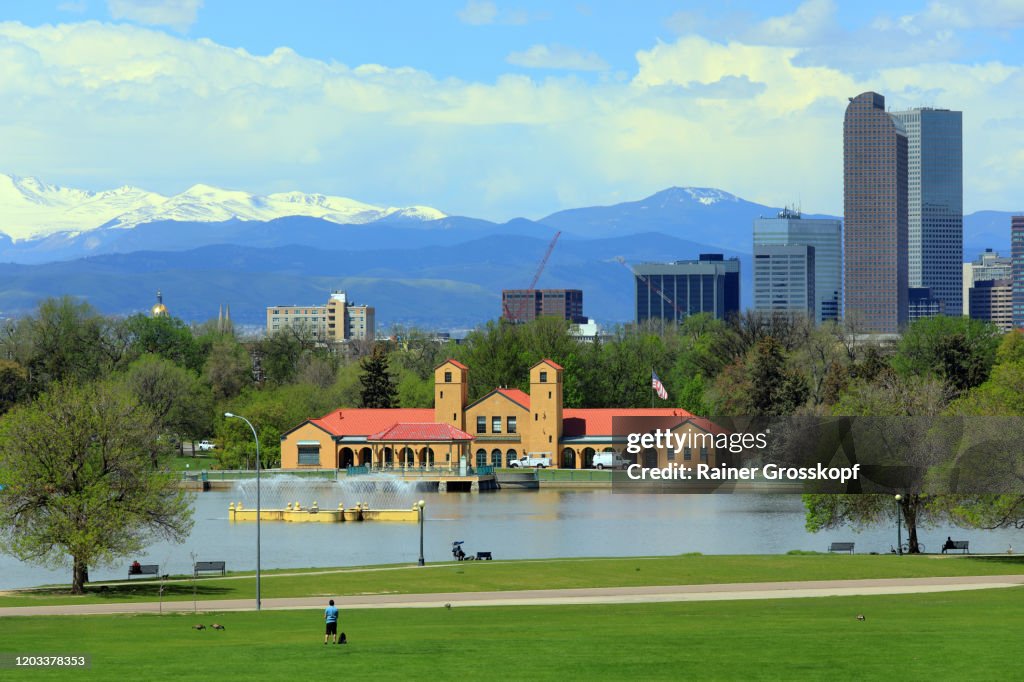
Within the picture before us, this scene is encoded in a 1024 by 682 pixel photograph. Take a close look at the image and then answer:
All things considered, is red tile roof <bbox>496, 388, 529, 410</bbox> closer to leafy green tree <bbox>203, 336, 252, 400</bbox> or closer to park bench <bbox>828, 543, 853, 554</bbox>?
leafy green tree <bbox>203, 336, 252, 400</bbox>

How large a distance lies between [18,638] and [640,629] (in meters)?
16.0

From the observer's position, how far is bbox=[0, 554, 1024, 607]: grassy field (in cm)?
5572

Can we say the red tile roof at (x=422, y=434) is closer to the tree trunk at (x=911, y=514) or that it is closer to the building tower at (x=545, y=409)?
the building tower at (x=545, y=409)

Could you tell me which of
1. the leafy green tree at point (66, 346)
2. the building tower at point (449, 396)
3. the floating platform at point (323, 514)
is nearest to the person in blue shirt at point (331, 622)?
the floating platform at point (323, 514)

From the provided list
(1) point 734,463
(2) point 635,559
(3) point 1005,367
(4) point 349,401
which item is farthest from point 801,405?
(2) point 635,559

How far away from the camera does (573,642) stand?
40.2 meters

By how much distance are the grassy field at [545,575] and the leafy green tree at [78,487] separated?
70.9 inches

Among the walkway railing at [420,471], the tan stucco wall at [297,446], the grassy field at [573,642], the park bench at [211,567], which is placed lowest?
the park bench at [211,567]

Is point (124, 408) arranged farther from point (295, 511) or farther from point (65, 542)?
point (295, 511)

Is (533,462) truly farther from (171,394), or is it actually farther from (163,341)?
(163,341)

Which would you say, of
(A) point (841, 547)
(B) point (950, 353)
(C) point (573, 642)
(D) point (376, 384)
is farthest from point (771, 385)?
(C) point (573, 642)

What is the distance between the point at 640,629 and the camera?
43.0m

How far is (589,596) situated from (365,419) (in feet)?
312

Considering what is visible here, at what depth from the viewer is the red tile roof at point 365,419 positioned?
145 m
